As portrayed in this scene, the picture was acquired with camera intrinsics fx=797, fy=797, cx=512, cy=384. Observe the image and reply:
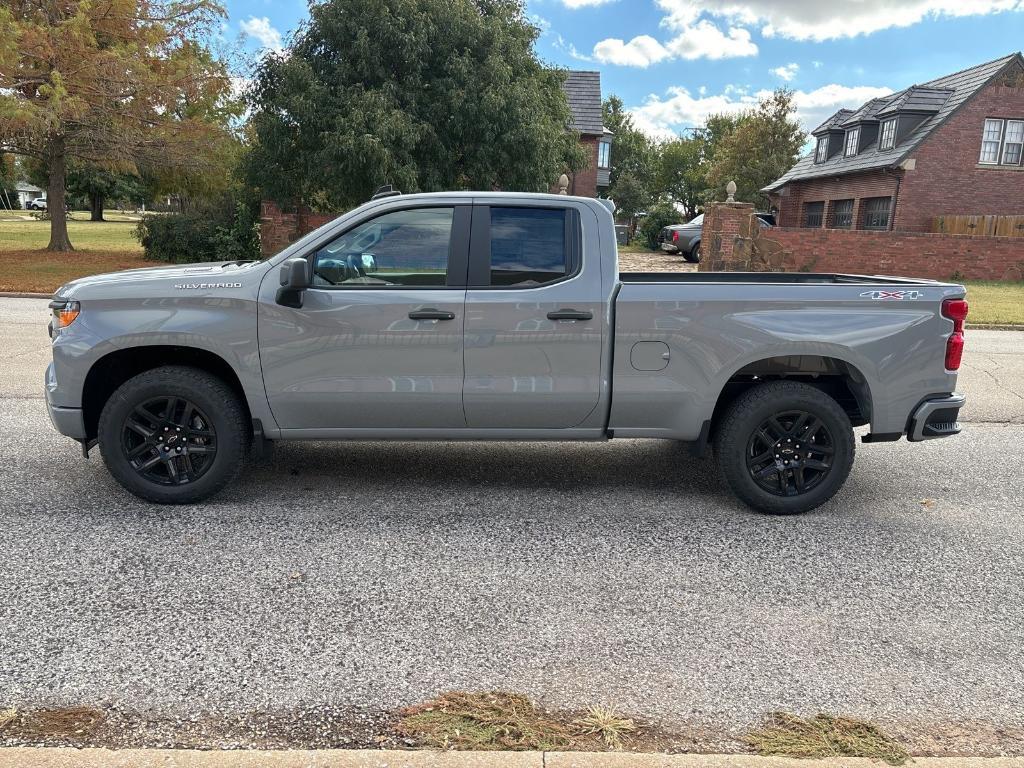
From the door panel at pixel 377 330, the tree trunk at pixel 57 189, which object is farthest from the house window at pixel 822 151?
the door panel at pixel 377 330

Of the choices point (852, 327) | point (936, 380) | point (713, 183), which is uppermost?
point (713, 183)

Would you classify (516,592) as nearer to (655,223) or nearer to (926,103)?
(926,103)

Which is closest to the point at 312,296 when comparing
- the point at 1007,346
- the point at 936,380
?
the point at 936,380

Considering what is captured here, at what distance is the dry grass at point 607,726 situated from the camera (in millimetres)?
2719

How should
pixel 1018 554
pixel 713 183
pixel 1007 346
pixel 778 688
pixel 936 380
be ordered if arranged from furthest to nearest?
pixel 713 183, pixel 1007 346, pixel 936 380, pixel 1018 554, pixel 778 688

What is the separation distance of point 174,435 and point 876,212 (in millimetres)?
32271

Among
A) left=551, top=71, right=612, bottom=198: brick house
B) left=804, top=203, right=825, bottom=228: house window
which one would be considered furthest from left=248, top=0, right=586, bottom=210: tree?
left=804, top=203, right=825, bottom=228: house window

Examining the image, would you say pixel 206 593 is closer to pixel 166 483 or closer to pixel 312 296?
pixel 166 483

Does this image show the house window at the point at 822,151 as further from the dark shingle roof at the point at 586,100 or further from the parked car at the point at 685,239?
the parked car at the point at 685,239

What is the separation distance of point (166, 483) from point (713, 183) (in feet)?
178

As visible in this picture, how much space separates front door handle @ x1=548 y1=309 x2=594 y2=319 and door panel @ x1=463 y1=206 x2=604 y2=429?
12mm

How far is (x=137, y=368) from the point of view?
4.97 meters

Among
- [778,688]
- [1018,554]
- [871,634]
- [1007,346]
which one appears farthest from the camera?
[1007,346]

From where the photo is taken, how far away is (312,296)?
4.64 meters
